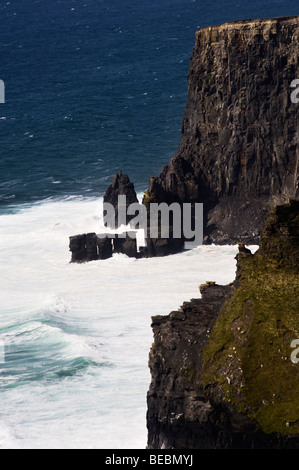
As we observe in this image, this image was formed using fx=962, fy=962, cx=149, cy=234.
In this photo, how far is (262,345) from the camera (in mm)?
43344

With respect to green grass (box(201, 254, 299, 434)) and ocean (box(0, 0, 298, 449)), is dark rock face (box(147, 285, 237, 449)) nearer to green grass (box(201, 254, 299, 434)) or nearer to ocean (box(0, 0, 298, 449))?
green grass (box(201, 254, 299, 434))

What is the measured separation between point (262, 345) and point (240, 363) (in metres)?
1.47

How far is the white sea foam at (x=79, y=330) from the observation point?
54.6 meters

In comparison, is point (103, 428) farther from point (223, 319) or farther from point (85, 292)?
point (85, 292)

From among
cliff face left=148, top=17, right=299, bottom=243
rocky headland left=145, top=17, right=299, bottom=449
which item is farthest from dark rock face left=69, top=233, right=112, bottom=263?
rocky headland left=145, top=17, right=299, bottom=449

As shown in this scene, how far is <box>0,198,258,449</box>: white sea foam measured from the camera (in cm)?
5456

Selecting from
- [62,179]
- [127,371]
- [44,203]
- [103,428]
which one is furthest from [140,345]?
[62,179]

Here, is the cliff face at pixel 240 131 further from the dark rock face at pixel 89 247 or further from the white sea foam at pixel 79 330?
the dark rock face at pixel 89 247

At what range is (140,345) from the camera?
211 feet

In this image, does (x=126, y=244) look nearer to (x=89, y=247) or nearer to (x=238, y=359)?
(x=89, y=247)

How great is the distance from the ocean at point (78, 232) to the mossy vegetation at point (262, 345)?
9.83 m

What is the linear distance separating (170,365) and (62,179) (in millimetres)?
78302

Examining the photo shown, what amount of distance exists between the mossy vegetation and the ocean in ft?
32.2

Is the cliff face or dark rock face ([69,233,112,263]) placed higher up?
the cliff face
